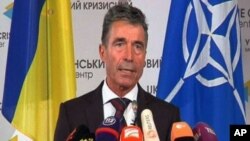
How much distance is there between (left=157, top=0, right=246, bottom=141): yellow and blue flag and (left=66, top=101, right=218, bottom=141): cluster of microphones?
1.41 meters

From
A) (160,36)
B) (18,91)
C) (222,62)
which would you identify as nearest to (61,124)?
(18,91)

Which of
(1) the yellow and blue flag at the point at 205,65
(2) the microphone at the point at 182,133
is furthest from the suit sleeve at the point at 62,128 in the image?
(1) the yellow and blue flag at the point at 205,65

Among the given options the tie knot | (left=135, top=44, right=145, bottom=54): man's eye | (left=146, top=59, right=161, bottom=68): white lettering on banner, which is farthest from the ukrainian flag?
(left=135, top=44, right=145, bottom=54): man's eye

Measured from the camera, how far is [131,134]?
112cm

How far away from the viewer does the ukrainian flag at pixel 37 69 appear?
2.62m

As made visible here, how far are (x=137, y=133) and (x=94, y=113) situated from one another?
573mm

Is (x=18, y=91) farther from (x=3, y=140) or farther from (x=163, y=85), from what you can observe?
(x=163, y=85)

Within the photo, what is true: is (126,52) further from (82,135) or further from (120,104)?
(82,135)

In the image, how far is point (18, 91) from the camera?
8.60 feet

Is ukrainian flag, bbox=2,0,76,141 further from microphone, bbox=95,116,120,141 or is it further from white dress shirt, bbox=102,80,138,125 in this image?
microphone, bbox=95,116,120,141

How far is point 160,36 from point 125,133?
2139 millimetres

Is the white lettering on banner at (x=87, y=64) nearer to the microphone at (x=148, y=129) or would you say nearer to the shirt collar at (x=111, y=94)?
the shirt collar at (x=111, y=94)

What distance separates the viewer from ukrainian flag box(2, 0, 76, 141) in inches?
103

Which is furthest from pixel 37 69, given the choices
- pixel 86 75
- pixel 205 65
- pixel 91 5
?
pixel 205 65
